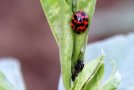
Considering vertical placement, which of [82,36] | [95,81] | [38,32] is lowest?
[38,32]

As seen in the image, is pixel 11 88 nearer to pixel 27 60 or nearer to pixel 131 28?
pixel 131 28

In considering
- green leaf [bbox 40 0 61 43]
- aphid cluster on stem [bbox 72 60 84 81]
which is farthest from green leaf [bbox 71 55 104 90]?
green leaf [bbox 40 0 61 43]

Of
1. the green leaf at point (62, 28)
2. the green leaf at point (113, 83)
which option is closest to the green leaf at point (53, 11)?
the green leaf at point (62, 28)

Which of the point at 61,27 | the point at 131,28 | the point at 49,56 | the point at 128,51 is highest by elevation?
the point at 61,27

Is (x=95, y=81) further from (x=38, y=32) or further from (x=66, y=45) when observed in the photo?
(x=38, y=32)

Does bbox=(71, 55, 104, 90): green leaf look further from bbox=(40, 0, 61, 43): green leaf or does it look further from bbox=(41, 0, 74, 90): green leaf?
bbox=(40, 0, 61, 43): green leaf

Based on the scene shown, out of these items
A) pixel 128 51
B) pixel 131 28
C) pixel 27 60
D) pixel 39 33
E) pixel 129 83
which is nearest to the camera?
pixel 129 83

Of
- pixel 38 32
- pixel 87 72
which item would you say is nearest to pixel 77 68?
pixel 87 72

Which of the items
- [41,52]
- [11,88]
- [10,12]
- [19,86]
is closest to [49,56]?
[41,52]
